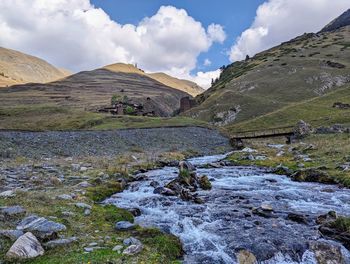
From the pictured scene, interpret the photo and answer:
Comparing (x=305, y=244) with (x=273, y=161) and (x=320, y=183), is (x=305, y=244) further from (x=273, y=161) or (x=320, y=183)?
(x=273, y=161)

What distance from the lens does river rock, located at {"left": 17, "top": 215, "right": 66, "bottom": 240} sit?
1241cm

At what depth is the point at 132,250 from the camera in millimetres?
11766

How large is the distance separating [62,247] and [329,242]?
10.8 meters

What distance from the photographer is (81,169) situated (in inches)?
1180

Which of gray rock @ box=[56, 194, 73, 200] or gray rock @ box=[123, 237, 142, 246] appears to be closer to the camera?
gray rock @ box=[123, 237, 142, 246]

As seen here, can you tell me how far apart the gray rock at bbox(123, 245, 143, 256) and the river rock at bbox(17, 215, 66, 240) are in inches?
117

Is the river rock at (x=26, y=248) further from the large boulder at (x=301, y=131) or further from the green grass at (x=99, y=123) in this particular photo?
the green grass at (x=99, y=123)

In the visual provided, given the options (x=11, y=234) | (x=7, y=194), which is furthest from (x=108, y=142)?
(x=11, y=234)

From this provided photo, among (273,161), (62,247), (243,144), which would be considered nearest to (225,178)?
(273,161)

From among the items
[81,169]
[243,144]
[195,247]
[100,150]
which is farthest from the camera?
[243,144]

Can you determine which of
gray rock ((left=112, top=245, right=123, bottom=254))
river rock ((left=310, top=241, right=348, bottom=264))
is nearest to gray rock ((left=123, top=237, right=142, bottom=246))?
gray rock ((left=112, top=245, right=123, bottom=254))

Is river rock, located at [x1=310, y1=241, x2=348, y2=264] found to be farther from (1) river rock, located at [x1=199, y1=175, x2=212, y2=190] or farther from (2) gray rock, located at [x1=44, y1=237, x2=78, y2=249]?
(1) river rock, located at [x1=199, y1=175, x2=212, y2=190]

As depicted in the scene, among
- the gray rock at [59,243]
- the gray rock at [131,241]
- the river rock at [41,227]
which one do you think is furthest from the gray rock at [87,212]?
the gray rock at [131,241]

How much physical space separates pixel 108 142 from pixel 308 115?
71.4m
